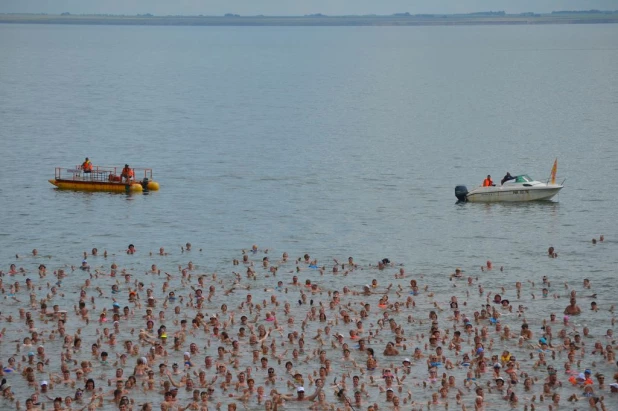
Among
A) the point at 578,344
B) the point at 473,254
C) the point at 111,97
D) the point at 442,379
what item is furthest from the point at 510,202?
the point at 111,97

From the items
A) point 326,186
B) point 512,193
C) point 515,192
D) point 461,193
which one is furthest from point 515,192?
point 326,186

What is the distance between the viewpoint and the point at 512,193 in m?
86.9

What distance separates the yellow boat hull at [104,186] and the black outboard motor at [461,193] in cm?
2572

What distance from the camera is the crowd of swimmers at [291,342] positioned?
4472 centimetres

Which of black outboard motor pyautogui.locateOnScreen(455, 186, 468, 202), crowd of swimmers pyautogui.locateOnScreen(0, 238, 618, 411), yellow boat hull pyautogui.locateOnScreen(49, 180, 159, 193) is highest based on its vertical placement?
black outboard motor pyautogui.locateOnScreen(455, 186, 468, 202)

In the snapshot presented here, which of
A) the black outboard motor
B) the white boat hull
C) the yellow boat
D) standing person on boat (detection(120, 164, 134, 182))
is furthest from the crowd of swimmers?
standing person on boat (detection(120, 164, 134, 182))

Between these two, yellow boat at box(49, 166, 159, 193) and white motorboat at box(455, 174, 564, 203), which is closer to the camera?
white motorboat at box(455, 174, 564, 203)

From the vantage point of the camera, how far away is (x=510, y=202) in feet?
287

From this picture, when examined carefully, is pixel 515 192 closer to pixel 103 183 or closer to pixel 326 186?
pixel 326 186

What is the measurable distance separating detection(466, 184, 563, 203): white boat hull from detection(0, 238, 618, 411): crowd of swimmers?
75.9 ft

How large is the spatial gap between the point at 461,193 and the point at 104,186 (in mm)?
29836

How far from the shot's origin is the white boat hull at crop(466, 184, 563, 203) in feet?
285

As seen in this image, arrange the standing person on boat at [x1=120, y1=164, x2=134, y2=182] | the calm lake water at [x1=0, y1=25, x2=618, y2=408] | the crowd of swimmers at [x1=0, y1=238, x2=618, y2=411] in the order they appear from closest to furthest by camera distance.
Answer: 1. the crowd of swimmers at [x1=0, y1=238, x2=618, y2=411]
2. the calm lake water at [x1=0, y1=25, x2=618, y2=408]
3. the standing person on boat at [x1=120, y1=164, x2=134, y2=182]

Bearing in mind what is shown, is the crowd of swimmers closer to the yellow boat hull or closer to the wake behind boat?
the wake behind boat
